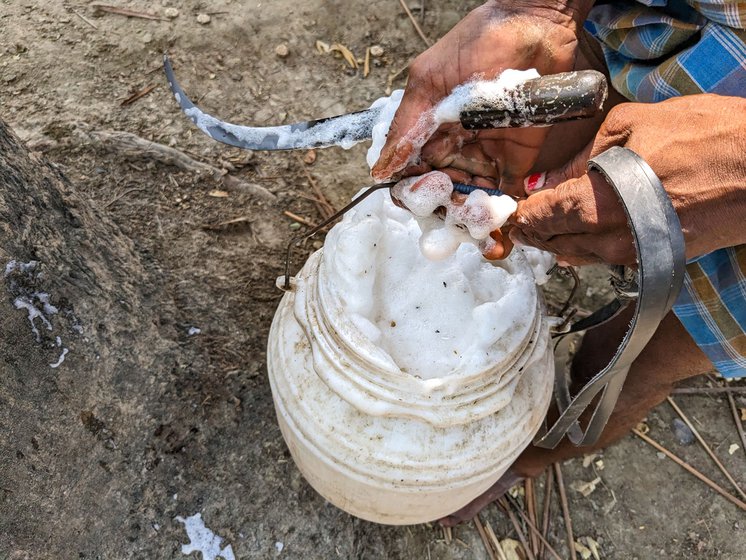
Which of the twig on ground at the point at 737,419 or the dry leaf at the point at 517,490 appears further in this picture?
the twig on ground at the point at 737,419

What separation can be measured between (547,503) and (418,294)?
0.97 metres

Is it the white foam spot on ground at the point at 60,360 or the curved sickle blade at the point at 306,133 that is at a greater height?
the curved sickle blade at the point at 306,133

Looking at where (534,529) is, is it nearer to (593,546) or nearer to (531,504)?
(531,504)

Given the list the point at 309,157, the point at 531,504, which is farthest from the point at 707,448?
the point at 309,157

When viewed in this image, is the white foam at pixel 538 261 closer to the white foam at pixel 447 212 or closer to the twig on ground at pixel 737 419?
the white foam at pixel 447 212

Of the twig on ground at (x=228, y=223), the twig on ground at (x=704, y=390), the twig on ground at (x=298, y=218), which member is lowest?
the twig on ground at (x=704, y=390)

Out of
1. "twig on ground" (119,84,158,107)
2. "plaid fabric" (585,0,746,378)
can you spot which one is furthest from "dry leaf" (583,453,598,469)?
"twig on ground" (119,84,158,107)

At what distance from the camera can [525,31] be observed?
3.33 ft

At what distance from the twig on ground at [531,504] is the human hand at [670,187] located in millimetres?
1005

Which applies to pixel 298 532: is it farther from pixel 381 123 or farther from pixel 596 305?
pixel 596 305

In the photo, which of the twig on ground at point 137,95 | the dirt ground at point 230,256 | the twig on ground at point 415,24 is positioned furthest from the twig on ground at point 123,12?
the twig on ground at point 415,24

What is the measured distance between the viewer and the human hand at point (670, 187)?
0.76 meters

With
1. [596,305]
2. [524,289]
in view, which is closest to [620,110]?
[524,289]

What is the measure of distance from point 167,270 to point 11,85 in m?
0.99
